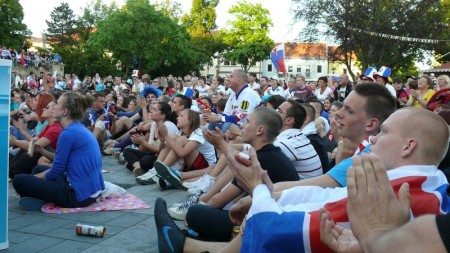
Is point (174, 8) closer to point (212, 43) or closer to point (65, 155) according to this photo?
point (212, 43)

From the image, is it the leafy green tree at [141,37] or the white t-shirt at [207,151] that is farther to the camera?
the leafy green tree at [141,37]

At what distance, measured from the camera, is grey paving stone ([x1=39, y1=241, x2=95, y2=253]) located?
430 centimetres

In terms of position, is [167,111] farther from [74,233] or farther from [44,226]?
[74,233]

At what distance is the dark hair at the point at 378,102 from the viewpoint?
344cm

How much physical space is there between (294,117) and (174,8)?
230 ft

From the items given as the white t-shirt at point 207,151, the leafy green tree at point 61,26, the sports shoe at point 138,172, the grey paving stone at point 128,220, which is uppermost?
the leafy green tree at point 61,26

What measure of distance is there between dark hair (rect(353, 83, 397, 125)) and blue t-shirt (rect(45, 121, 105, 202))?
11.8ft

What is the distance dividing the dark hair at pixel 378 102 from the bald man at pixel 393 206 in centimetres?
119

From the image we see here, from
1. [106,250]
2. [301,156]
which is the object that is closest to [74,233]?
[106,250]

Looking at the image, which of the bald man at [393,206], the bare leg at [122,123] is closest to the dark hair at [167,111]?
the bare leg at [122,123]

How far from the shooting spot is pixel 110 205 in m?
5.91

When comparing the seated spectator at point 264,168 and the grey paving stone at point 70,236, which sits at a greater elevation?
the seated spectator at point 264,168

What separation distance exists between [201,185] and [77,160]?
1690mm

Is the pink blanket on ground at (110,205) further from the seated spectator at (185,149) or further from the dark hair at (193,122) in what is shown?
the dark hair at (193,122)
